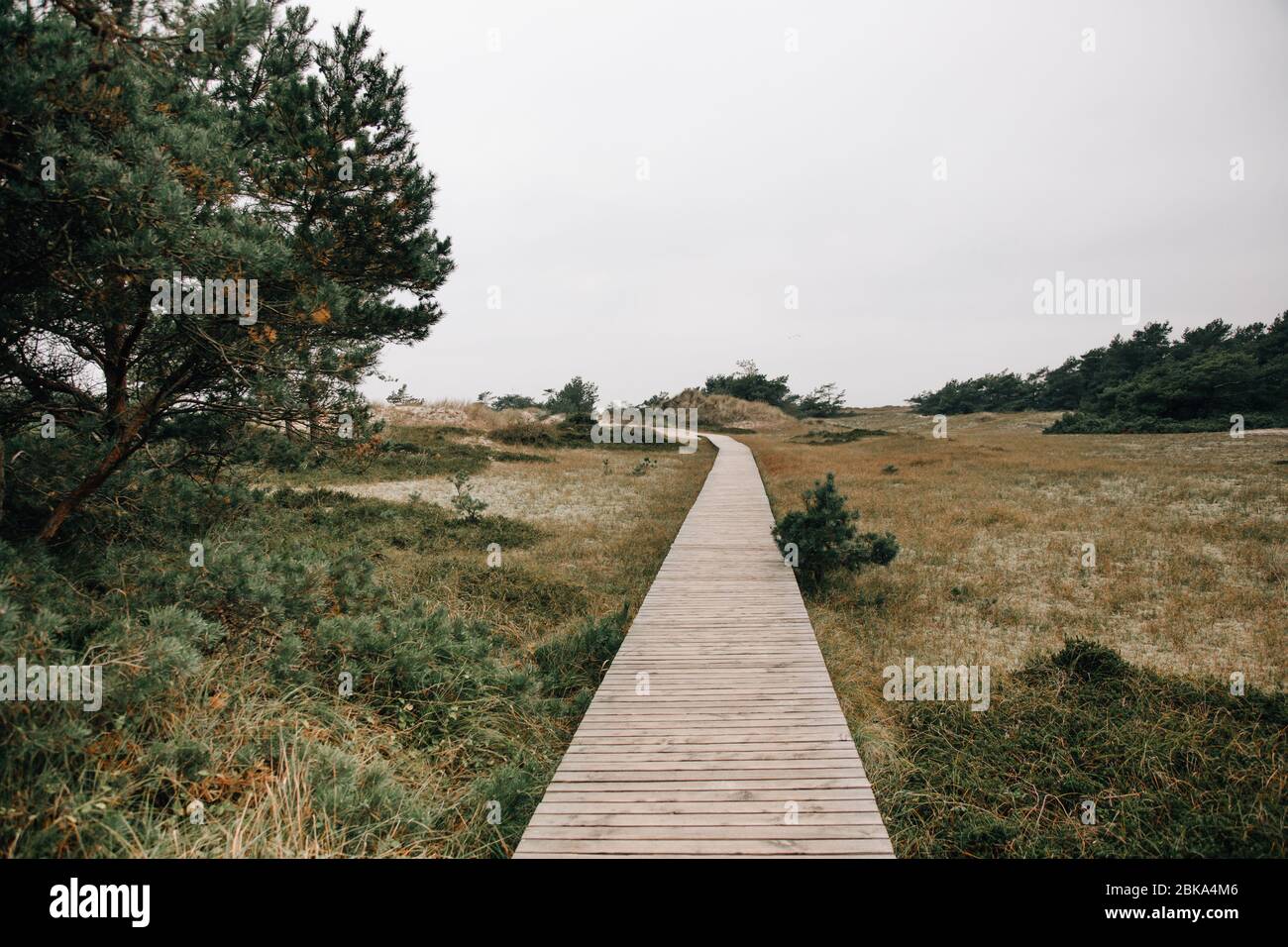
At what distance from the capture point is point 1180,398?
111 feet

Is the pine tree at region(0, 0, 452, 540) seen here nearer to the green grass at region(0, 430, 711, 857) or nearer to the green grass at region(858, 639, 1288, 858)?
the green grass at region(0, 430, 711, 857)

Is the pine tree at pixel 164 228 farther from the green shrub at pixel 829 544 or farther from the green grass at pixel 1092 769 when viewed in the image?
the green shrub at pixel 829 544

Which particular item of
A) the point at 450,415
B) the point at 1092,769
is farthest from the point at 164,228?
the point at 450,415

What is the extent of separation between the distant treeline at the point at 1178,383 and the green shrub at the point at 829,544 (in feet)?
110

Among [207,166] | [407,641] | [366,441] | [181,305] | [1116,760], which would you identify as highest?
[207,166]

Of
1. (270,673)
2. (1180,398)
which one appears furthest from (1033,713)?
(1180,398)

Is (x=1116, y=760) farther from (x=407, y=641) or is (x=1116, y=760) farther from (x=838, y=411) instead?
(x=838, y=411)

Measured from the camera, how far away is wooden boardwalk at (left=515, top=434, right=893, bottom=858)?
333cm

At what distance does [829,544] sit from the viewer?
9.04 meters

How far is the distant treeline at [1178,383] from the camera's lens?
107ft

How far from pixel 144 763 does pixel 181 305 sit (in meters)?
2.93

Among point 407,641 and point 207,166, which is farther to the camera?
point 407,641

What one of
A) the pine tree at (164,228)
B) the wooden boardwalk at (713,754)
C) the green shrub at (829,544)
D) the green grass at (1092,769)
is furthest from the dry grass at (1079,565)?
the pine tree at (164,228)

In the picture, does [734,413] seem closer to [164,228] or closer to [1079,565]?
[1079,565]
